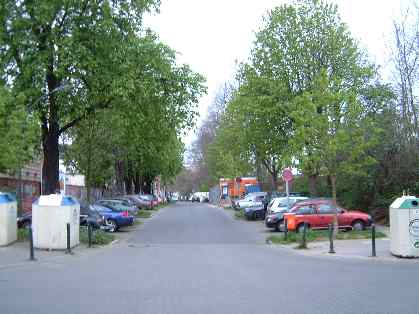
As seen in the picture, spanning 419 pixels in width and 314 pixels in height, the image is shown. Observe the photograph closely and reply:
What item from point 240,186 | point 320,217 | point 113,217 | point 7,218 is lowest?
point 113,217

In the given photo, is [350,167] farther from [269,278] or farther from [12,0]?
[12,0]

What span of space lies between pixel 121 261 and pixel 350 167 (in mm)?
10500

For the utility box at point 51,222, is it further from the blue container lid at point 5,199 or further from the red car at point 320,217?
the red car at point 320,217

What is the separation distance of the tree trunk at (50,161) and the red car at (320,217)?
10.7 meters

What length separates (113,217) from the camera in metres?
31.2

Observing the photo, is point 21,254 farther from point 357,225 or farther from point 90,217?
point 357,225

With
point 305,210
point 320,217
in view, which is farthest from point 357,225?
point 305,210

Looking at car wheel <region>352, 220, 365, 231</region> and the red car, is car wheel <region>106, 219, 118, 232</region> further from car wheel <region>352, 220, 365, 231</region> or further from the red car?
car wheel <region>352, 220, 365, 231</region>

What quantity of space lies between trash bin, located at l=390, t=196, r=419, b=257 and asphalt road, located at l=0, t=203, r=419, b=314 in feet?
2.54

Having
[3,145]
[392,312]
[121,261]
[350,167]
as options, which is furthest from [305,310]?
[3,145]

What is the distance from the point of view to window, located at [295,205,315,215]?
26264mm

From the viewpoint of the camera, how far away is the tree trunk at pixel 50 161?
27328mm

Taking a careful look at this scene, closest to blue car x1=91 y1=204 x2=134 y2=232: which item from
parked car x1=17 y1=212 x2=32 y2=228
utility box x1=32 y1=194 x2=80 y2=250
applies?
parked car x1=17 y1=212 x2=32 y2=228

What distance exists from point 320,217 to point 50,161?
12516 millimetres
